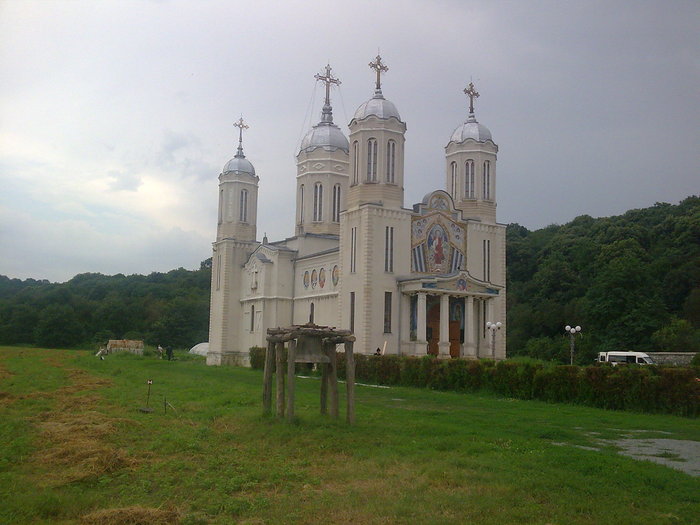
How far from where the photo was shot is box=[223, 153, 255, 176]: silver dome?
52.0 metres

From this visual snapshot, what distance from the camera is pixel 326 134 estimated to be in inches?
1929

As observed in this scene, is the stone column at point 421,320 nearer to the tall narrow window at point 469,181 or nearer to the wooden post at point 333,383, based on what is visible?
the tall narrow window at point 469,181

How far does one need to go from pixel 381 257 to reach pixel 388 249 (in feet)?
2.08

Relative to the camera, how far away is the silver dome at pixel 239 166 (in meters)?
52.0

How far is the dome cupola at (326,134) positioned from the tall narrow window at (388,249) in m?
13.0

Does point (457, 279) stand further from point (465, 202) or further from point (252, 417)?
point (252, 417)

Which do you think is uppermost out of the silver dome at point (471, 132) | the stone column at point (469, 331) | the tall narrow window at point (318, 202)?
the silver dome at point (471, 132)

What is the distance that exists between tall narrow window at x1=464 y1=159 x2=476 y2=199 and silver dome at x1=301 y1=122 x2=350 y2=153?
993cm

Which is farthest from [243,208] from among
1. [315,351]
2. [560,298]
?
[315,351]

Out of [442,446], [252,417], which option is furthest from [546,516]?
[252,417]

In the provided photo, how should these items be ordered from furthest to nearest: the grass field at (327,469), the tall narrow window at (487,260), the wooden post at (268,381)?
the tall narrow window at (487,260)
the wooden post at (268,381)
the grass field at (327,469)

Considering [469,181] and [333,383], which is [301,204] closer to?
[469,181]

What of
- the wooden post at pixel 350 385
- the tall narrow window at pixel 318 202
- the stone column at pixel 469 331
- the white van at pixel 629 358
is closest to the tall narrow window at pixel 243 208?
the tall narrow window at pixel 318 202

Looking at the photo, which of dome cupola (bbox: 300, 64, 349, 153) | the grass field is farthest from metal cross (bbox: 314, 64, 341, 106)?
the grass field
